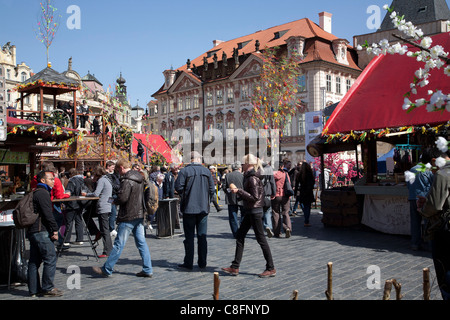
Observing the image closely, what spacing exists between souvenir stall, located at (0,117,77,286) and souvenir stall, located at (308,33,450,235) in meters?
6.98

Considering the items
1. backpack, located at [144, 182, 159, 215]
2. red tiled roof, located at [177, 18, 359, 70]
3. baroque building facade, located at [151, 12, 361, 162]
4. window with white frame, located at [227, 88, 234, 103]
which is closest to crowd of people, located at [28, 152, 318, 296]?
backpack, located at [144, 182, 159, 215]

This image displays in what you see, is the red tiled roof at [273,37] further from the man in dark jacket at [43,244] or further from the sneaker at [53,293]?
the sneaker at [53,293]

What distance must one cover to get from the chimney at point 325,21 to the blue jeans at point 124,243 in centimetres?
4471

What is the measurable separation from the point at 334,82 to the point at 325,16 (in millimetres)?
9558

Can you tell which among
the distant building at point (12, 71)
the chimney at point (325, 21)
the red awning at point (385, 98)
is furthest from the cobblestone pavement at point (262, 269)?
the distant building at point (12, 71)

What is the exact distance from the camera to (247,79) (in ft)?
151

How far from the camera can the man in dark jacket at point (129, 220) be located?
6.60 meters

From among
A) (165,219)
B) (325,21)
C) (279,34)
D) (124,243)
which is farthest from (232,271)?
(325,21)

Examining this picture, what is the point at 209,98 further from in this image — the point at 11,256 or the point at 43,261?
the point at 43,261

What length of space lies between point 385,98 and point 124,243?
25.1ft

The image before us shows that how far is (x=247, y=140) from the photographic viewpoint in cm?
4484

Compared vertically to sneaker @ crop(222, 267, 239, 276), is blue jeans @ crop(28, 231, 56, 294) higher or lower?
higher

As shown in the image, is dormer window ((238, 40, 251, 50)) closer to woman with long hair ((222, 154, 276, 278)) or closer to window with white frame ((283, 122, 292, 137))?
window with white frame ((283, 122, 292, 137))

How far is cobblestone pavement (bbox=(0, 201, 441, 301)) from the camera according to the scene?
5.69m
